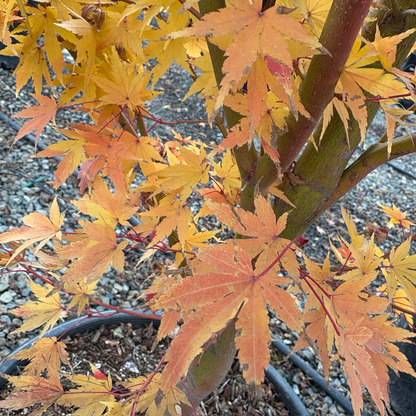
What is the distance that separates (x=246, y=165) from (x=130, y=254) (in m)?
1.08

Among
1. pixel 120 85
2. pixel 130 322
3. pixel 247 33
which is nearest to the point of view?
pixel 247 33

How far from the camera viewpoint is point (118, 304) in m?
1.23

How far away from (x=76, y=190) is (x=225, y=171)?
125 cm

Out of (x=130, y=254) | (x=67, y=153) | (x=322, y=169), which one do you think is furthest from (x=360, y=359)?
(x=130, y=254)

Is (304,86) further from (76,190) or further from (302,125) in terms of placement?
(76,190)

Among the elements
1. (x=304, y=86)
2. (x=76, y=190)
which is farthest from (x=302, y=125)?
(x=76, y=190)

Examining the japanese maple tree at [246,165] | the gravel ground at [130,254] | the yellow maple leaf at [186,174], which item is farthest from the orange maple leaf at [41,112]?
the yellow maple leaf at [186,174]

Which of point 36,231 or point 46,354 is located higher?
point 36,231

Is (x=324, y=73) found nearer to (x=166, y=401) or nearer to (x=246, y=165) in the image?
(x=246, y=165)

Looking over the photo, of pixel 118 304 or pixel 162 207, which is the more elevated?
pixel 162 207

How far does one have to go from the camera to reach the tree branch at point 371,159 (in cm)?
49

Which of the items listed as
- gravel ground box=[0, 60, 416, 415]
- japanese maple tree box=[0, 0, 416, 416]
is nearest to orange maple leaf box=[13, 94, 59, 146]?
japanese maple tree box=[0, 0, 416, 416]

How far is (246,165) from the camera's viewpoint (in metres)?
0.49

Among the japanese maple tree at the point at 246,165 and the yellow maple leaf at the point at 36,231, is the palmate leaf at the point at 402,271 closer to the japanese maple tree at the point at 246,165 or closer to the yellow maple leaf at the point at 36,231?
the japanese maple tree at the point at 246,165
